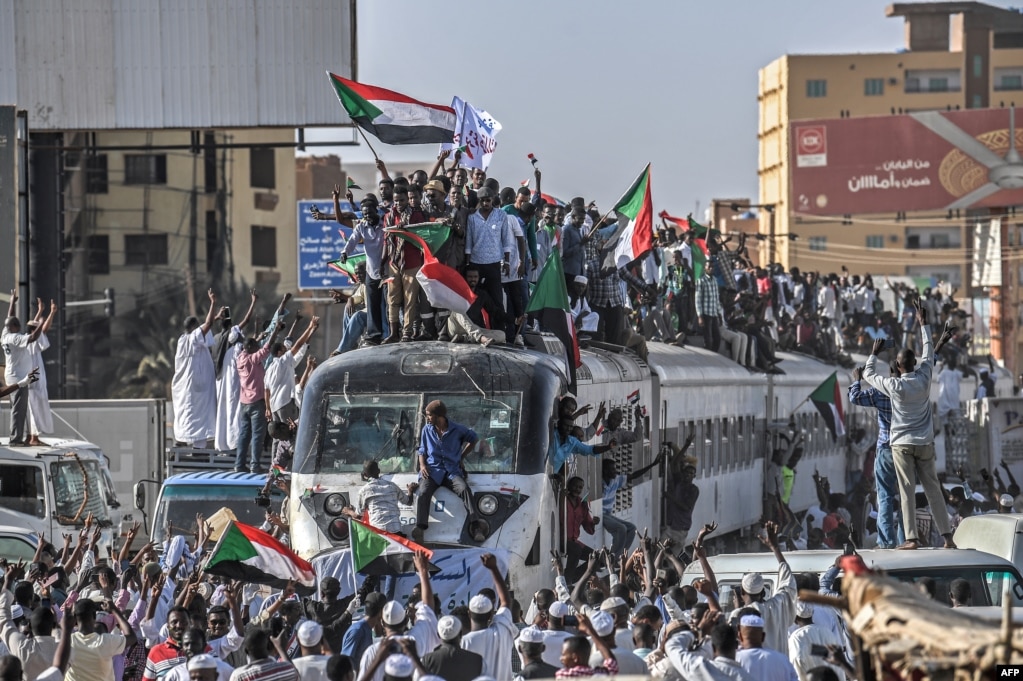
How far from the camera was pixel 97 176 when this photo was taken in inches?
2025

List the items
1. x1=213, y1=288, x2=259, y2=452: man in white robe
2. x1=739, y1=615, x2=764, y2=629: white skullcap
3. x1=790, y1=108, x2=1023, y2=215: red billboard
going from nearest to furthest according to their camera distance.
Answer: x1=739, y1=615, x2=764, y2=629: white skullcap → x1=213, y1=288, x2=259, y2=452: man in white robe → x1=790, y1=108, x2=1023, y2=215: red billboard

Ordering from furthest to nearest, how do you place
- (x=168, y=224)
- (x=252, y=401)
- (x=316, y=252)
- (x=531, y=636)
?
(x=168, y=224), (x=316, y=252), (x=252, y=401), (x=531, y=636)

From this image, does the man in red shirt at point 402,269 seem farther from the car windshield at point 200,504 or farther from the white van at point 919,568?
the white van at point 919,568

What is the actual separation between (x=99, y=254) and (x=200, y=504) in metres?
33.8

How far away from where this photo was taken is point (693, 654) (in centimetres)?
910

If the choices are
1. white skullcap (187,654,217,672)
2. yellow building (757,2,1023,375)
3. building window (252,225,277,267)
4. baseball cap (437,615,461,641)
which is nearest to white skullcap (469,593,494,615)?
baseball cap (437,615,461,641)

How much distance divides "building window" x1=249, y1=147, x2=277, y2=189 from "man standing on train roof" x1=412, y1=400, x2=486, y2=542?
39.3 m

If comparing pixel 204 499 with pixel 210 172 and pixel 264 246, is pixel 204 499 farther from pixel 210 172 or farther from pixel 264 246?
pixel 264 246

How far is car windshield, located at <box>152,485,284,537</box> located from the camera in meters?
19.0

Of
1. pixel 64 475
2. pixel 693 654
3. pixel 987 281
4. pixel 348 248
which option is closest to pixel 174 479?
pixel 64 475

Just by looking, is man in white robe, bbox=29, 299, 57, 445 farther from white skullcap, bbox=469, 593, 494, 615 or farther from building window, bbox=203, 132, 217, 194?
building window, bbox=203, 132, 217, 194

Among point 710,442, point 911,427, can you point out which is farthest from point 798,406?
point 911,427

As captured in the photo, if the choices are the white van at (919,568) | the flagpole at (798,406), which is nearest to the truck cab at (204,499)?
the white van at (919,568)

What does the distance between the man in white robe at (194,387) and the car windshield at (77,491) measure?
42.6 inches
